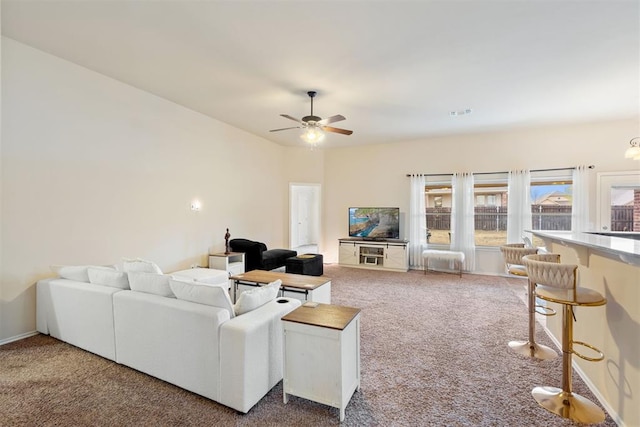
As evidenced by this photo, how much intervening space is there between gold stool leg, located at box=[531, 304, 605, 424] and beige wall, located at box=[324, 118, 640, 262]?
15.2ft

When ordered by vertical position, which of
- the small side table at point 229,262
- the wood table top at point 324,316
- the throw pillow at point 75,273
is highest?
the throw pillow at point 75,273

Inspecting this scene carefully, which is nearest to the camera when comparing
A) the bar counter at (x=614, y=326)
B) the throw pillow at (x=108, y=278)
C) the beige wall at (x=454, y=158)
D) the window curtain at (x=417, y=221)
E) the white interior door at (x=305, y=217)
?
the bar counter at (x=614, y=326)

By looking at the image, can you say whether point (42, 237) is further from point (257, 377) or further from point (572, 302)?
point (572, 302)

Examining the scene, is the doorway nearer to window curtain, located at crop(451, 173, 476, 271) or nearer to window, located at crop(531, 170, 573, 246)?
window curtain, located at crop(451, 173, 476, 271)

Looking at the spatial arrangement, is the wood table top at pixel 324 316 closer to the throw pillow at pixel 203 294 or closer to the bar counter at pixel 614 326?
the throw pillow at pixel 203 294

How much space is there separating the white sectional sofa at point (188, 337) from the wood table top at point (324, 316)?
0.21 metres

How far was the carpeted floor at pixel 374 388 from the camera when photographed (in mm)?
1938

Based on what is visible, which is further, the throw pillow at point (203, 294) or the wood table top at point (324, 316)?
the throw pillow at point (203, 294)

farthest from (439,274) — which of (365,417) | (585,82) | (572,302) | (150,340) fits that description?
(150,340)

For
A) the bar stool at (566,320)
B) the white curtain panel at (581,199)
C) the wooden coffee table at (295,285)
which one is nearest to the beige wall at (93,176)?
the wooden coffee table at (295,285)

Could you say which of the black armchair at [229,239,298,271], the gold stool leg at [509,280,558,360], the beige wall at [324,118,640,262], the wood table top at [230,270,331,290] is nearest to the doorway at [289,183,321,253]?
the beige wall at [324,118,640,262]

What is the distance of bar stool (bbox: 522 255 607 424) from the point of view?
198 cm

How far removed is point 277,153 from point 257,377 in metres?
6.09

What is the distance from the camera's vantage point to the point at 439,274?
6316 millimetres
